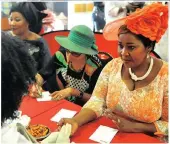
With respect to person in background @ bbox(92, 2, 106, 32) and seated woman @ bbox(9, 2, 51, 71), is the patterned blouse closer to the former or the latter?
seated woman @ bbox(9, 2, 51, 71)

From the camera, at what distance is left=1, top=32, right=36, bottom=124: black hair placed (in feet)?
2.68

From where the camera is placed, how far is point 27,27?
236cm

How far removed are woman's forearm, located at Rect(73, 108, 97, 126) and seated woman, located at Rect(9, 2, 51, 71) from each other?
1030 mm

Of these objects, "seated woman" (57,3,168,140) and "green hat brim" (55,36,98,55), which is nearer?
"seated woman" (57,3,168,140)

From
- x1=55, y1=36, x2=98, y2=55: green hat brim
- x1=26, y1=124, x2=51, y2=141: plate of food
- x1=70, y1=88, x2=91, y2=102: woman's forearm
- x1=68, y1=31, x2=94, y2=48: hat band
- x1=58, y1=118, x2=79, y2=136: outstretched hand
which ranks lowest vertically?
x1=70, y1=88, x2=91, y2=102: woman's forearm

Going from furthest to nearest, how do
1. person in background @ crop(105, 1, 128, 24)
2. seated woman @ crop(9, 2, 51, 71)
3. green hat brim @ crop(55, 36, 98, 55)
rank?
person in background @ crop(105, 1, 128, 24)
seated woman @ crop(9, 2, 51, 71)
green hat brim @ crop(55, 36, 98, 55)

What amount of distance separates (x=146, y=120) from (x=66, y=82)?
2.54ft

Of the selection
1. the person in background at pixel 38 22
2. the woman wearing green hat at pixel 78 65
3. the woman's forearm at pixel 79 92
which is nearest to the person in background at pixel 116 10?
the person in background at pixel 38 22

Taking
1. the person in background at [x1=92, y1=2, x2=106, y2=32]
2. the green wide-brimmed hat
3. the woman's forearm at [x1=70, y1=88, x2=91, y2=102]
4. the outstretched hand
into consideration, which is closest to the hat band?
the green wide-brimmed hat

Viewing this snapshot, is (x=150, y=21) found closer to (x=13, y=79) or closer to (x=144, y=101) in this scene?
(x=144, y=101)

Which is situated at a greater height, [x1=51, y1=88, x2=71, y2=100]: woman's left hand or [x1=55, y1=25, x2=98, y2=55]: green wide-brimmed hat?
[x1=55, y1=25, x2=98, y2=55]: green wide-brimmed hat

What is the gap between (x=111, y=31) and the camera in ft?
4.78

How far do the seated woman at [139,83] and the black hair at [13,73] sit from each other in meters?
0.41

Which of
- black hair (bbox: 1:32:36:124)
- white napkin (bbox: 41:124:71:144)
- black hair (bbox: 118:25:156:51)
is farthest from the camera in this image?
black hair (bbox: 118:25:156:51)
